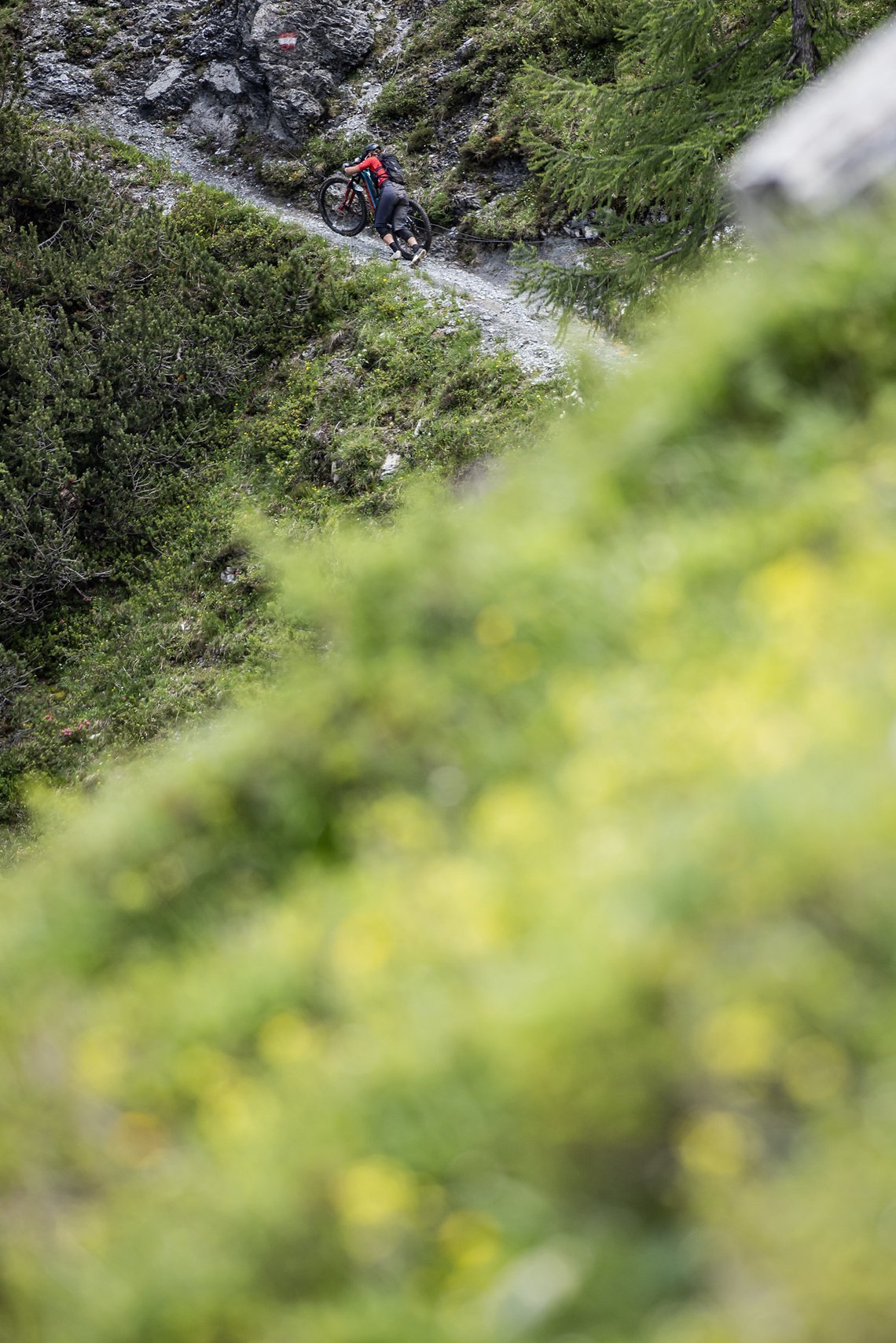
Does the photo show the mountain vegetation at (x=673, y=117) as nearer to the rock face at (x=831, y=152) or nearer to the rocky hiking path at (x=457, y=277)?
the rocky hiking path at (x=457, y=277)

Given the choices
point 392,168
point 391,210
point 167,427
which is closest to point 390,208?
point 391,210

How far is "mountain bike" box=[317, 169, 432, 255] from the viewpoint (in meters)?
19.7

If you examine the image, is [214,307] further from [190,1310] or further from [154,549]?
[190,1310]

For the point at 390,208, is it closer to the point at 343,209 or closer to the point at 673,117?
the point at 343,209

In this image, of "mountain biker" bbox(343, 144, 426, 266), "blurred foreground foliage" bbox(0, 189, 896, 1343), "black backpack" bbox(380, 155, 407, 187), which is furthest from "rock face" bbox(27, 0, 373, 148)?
"blurred foreground foliage" bbox(0, 189, 896, 1343)

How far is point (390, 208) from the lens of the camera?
19234 millimetres

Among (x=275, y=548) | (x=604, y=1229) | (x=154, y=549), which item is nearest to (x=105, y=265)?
(x=154, y=549)

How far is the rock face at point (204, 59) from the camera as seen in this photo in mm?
24688

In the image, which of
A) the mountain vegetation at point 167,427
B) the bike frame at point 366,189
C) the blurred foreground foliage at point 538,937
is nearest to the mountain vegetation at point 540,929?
the blurred foreground foliage at point 538,937

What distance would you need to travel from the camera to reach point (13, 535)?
16.3 meters

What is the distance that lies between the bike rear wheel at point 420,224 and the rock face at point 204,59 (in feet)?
23.8

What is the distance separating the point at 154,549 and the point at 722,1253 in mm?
18176

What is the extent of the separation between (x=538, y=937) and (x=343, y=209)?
22.7 meters

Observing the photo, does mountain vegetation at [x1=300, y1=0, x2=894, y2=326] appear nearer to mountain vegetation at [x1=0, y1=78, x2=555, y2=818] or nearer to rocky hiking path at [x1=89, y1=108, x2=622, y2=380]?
rocky hiking path at [x1=89, y1=108, x2=622, y2=380]
